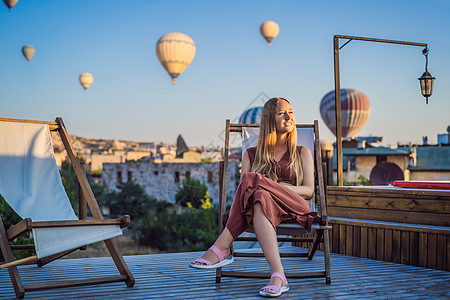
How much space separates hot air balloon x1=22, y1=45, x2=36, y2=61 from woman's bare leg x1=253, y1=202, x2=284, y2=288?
93.3 ft

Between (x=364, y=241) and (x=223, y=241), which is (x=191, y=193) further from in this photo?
(x=223, y=241)

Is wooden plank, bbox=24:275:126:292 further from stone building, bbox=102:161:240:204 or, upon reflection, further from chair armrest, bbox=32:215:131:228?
stone building, bbox=102:161:240:204

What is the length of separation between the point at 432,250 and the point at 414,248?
0.12m

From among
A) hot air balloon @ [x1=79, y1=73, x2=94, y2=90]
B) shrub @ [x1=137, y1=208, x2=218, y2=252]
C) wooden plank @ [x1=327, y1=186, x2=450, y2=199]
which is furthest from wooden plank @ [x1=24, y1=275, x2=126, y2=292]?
hot air balloon @ [x1=79, y1=73, x2=94, y2=90]

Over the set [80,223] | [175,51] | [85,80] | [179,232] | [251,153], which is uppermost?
[85,80]

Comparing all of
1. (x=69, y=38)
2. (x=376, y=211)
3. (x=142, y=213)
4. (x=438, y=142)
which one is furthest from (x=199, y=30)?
(x=376, y=211)

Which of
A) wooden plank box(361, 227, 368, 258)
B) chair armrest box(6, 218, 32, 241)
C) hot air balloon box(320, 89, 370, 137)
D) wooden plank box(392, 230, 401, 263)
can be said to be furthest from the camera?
hot air balloon box(320, 89, 370, 137)

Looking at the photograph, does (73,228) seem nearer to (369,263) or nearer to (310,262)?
(310,262)

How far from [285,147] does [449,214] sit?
3.81 feet

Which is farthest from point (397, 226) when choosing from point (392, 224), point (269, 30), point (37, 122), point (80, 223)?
point (269, 30)

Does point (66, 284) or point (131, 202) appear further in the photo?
point (131, 202)

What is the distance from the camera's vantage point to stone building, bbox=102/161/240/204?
26922 mm

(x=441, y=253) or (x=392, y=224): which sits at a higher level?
(x=392, y=224)

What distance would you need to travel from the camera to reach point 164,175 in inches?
1092
